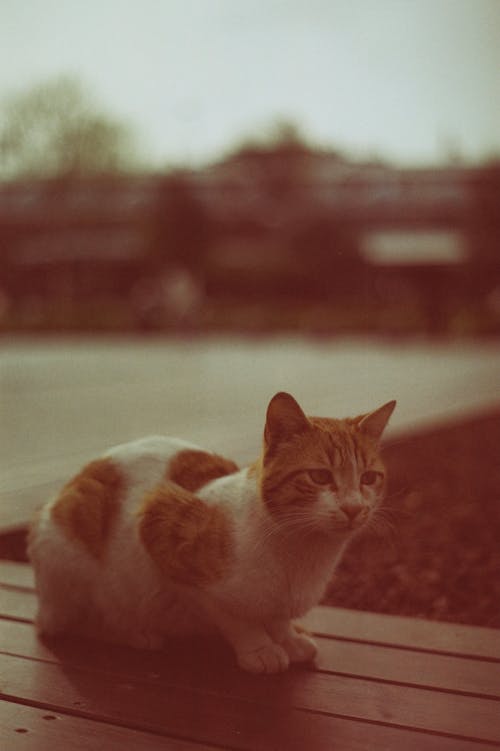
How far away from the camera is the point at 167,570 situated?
175 centimetres

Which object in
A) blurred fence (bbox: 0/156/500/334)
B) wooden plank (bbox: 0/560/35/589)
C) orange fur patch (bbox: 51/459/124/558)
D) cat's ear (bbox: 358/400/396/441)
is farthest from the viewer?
blurred fence (bbox: 0/156/500/334)

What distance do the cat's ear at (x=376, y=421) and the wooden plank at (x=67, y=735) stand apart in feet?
2.08

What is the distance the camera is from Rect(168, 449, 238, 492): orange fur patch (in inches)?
74.3

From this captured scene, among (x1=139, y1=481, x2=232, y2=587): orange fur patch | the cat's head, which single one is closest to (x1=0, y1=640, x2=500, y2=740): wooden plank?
(x1=139, y1=481, x2=232, y2=587): orange fur patch

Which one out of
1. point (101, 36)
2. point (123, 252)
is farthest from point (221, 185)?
point (101, 36)

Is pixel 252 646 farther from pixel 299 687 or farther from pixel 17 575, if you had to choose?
pixel 17 575

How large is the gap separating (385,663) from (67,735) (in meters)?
0.62

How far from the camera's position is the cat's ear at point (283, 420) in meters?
1.65

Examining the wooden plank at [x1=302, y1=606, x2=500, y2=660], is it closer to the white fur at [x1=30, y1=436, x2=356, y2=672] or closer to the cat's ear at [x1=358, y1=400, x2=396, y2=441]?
the white fur at [x1=30, y1=436, x2=356, y2=672]

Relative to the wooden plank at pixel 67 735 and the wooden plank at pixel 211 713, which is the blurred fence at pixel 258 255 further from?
the wooden plank at pixel 67 735

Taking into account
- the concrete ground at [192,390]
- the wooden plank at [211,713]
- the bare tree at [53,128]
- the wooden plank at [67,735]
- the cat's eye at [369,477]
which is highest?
the bare tree at [53,128]

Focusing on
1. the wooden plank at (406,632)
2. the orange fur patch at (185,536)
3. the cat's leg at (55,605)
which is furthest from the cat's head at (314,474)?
the cat's leg at (55,605)

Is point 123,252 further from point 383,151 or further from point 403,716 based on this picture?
point 403,716

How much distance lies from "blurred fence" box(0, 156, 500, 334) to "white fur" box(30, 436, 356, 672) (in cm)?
482
